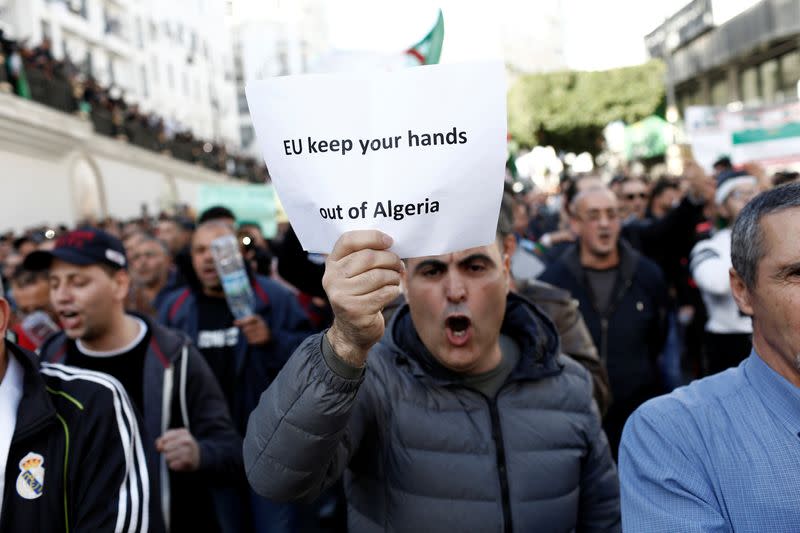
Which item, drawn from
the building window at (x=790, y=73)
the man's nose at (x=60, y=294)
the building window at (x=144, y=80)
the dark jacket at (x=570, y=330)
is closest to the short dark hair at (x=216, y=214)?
the man's nose at (x=60, y=294)

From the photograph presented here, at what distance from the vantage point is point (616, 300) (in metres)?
4.76

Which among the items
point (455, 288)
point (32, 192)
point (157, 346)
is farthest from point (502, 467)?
point (32, 192)

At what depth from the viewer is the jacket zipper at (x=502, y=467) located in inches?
89.3

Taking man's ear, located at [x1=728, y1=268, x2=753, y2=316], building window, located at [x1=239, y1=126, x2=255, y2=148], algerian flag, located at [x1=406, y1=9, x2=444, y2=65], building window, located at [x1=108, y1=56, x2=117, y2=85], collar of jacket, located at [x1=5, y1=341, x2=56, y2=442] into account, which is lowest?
collar of jacket, located at [x1=5, y1=341, x2=56, y2=442]

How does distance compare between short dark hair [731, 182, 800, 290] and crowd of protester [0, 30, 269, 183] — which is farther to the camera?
crowd of protester [0, 30, 269, 183]

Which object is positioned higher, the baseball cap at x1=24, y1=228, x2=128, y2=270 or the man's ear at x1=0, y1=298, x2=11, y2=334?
the baseball cap at x1=24, y1=228, x2=128, y2=270

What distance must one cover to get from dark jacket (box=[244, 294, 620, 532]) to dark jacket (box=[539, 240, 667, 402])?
7.07 feet

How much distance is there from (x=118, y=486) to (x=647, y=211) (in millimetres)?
9047

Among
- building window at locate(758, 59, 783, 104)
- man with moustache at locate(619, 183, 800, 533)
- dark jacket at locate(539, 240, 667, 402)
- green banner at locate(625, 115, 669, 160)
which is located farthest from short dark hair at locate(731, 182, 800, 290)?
building window at locate(758, 59, 783, 104)

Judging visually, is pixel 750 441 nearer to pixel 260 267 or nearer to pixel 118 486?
pixel 118 486

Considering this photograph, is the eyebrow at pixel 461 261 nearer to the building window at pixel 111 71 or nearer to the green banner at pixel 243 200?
the green banner at pixel 243 200

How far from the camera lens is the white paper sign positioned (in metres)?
1.70

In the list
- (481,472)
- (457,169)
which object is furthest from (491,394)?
(457,169)

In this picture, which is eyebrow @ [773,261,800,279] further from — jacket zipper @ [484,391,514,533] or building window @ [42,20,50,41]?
building window @ [42,20,50,41]
